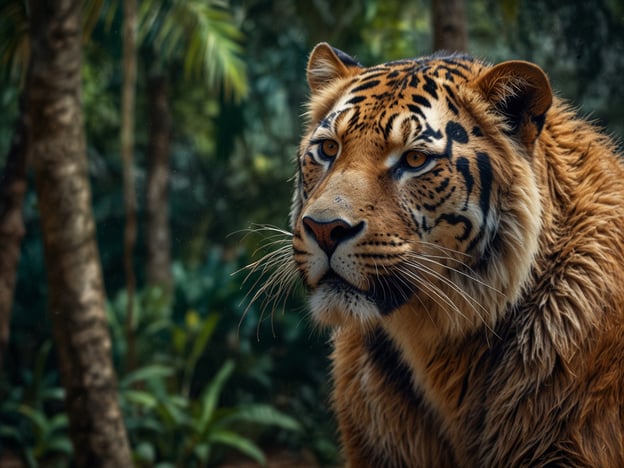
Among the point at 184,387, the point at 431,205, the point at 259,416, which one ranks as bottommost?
the point at 259,416

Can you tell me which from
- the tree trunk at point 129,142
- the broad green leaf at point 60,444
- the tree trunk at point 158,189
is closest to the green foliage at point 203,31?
the tree trunk at point 129,142

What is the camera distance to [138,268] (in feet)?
44.7

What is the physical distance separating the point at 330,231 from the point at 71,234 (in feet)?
10.6

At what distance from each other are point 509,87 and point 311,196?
0.85m

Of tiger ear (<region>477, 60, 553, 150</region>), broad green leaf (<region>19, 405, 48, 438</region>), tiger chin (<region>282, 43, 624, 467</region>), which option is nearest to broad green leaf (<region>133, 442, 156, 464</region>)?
broad green leaf (<region>19, 405, 48, 438</region>)

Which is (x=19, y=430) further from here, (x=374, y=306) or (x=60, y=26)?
(x=374, y=306)

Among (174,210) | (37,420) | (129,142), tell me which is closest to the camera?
(129,142)

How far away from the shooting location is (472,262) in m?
3.07

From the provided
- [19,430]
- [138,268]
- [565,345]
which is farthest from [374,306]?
[138,268]

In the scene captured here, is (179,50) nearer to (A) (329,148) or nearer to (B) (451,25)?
(B) (451,25)

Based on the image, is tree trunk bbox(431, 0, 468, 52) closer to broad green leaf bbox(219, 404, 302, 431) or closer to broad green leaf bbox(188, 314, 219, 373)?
broad green leaf bbox(188, 314, 219, 373)

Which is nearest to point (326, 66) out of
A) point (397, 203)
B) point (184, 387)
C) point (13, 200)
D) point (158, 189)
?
point (397, 203)

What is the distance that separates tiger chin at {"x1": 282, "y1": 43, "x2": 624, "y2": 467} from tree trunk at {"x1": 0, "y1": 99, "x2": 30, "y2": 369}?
500cm

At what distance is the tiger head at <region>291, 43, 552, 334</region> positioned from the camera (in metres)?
2.92
